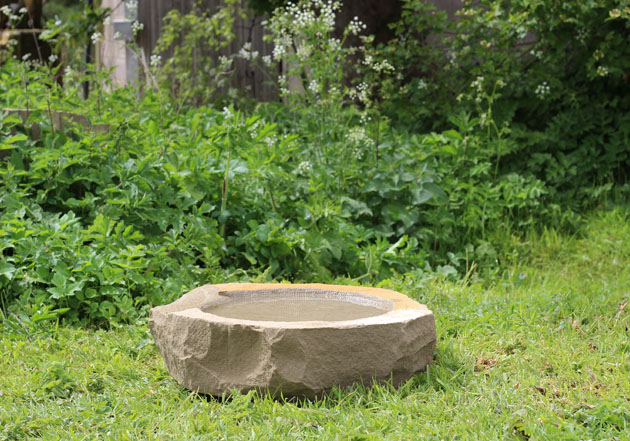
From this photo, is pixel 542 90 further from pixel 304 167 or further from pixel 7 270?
pixel 7 270

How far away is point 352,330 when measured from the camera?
2609mm

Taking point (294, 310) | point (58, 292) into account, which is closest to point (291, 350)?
point (294, 310)

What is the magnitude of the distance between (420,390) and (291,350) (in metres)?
0.56

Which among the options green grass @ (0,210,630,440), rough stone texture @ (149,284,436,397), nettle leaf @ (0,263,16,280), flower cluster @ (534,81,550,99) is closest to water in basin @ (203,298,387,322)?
rough stone texture @ (149,284,436,397)

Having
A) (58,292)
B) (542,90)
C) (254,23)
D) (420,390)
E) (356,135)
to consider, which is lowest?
(420,390)

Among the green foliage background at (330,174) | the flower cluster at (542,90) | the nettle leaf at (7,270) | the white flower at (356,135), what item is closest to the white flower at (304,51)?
the green foliage background at (330,174)

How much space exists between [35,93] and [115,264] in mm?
2008

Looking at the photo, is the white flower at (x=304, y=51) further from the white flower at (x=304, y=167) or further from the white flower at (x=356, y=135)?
the white flower at (x=304, y=167)

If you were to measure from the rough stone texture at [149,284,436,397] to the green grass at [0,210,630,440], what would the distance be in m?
0.07

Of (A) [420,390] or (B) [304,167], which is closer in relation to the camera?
(A) [420,390]

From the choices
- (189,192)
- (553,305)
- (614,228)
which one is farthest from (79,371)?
(614,228)

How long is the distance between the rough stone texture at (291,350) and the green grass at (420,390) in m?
0.07

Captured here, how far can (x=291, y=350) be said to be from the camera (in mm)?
2580

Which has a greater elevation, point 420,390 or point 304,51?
point 304,51
